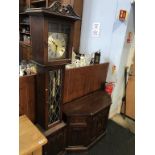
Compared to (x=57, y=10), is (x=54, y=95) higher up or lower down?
lower down

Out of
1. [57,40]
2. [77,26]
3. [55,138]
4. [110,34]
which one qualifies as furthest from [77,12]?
[55,138]

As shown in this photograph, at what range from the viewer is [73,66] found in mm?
2158

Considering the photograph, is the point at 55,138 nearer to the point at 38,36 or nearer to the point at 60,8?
the point at 38,36

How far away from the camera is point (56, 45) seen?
1473 mm

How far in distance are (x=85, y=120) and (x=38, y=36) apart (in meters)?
1.19

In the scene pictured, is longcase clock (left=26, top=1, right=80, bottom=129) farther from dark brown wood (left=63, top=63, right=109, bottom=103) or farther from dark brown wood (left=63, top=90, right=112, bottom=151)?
dark brown wood (left=63, top=63, right=109, bottom=103)

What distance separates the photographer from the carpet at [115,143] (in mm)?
2141

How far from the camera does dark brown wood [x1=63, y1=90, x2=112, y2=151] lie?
1927mm

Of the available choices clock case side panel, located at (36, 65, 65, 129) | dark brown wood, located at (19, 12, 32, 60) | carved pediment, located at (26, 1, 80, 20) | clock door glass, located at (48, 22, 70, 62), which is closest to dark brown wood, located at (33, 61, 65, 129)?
clock case side panel, located at (36, 65, 65, 129)

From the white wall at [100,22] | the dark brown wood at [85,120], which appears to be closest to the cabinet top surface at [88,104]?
the dark brown wood at [85,120]

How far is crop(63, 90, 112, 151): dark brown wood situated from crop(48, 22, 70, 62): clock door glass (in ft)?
2.54

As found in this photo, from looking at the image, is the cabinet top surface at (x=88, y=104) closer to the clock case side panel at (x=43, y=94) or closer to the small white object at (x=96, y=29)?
the clock case side panel at (x=43, y=94)
